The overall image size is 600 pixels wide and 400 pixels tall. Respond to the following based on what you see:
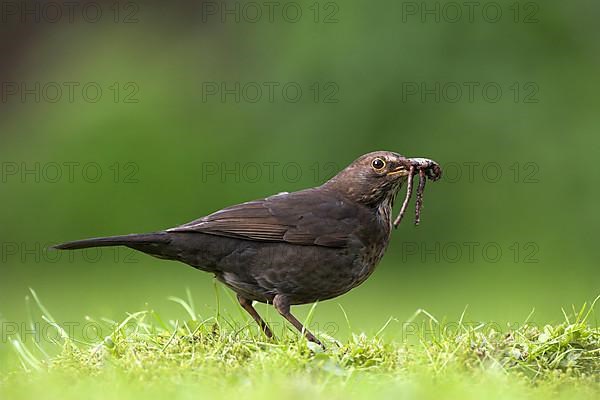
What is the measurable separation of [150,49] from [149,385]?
10123 millimetres

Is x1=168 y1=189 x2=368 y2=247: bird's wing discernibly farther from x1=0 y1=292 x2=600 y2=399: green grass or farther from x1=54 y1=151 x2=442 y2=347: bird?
x1=0 y1=292 x2=600 y2=399: green grass

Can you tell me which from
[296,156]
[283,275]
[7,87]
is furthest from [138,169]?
[283,275]

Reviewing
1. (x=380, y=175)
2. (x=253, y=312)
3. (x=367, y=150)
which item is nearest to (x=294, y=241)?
(x=253, y=312)

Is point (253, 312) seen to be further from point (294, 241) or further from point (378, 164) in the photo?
point (378, 164)

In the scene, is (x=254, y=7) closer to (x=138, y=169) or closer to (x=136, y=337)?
(x=138, y=169)

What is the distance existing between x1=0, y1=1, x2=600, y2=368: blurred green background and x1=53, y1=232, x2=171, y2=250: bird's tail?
3.66 meters

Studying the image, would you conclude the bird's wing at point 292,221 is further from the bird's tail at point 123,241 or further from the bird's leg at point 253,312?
the bird's leg at point 253,312

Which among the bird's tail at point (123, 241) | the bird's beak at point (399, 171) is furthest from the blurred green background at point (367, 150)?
the bird's tail at point (123, 241)

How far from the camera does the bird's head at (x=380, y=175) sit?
21.6 ft

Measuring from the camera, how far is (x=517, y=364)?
5297 mm

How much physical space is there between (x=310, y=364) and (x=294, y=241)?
1.36 meters

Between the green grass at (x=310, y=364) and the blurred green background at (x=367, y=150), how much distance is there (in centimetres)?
422

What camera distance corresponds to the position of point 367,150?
11516 mm

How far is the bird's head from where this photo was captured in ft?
21.6
